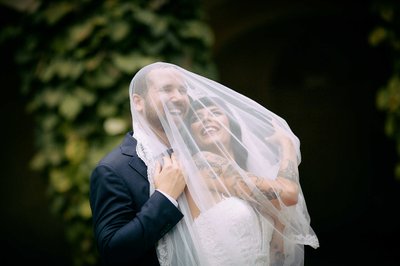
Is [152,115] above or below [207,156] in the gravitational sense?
above

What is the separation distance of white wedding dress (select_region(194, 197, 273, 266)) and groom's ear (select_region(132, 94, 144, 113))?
17.9 inches

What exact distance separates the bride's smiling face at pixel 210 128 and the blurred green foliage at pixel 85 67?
4.31 ft

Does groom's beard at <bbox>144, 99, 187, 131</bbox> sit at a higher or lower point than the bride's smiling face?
higher

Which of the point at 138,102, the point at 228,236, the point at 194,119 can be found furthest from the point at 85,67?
the point at 228,236

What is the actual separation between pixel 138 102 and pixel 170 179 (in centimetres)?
33

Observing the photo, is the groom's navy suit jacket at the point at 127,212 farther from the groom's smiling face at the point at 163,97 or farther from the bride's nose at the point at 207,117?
the bride's nose at the point at 207,117

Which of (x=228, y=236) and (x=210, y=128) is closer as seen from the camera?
(x=228, y=236)

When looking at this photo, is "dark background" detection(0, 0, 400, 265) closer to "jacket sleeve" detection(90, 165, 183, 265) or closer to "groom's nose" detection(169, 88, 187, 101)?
"groom's nose" detection(169, 88, 187, 101)

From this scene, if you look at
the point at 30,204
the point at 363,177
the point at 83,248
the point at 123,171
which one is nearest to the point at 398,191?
the point at 363,177

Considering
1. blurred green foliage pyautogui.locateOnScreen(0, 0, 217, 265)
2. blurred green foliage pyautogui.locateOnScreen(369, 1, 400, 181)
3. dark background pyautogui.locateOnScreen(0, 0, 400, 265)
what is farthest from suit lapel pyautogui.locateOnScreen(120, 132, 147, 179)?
dark background pyautogui.locateOnScreen(0, 0, 400, 265)

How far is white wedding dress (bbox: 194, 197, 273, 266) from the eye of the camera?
1.58 m

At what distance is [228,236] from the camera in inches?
62.2

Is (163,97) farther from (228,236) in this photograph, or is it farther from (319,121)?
(319,121)

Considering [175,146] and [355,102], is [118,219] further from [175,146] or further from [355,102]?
[355,102]
